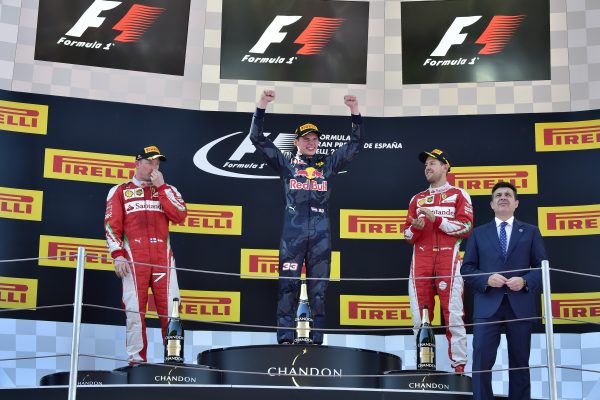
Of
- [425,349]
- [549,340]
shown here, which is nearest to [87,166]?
[425,349]

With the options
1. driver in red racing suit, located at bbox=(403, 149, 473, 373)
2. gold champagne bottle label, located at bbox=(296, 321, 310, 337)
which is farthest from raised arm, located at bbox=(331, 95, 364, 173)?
gold champagne bottle label, located at bbox=(296, 321, 310, 337)

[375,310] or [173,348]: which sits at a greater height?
[375,310]

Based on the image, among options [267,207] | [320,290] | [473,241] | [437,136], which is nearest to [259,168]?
[267,207]

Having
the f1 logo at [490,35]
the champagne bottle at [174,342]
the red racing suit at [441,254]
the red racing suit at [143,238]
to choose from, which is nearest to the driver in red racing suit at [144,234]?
the red racing suit at [143,238]

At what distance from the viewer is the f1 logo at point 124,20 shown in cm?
863

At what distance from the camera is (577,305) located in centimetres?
813

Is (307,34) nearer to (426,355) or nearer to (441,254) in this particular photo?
(441,254)

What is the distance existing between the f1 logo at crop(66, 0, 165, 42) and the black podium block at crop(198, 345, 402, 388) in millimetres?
3370

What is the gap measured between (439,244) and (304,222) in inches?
38.0

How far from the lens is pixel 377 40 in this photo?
899 centimetres

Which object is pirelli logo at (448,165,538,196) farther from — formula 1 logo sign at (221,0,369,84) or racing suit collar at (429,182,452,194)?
formula 1 logo sign at (221,0,369,84)

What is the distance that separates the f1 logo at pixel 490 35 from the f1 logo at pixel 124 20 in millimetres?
2303

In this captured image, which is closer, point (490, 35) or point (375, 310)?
point (375, 310)

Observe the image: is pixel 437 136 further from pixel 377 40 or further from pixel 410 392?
pixel 410 392
